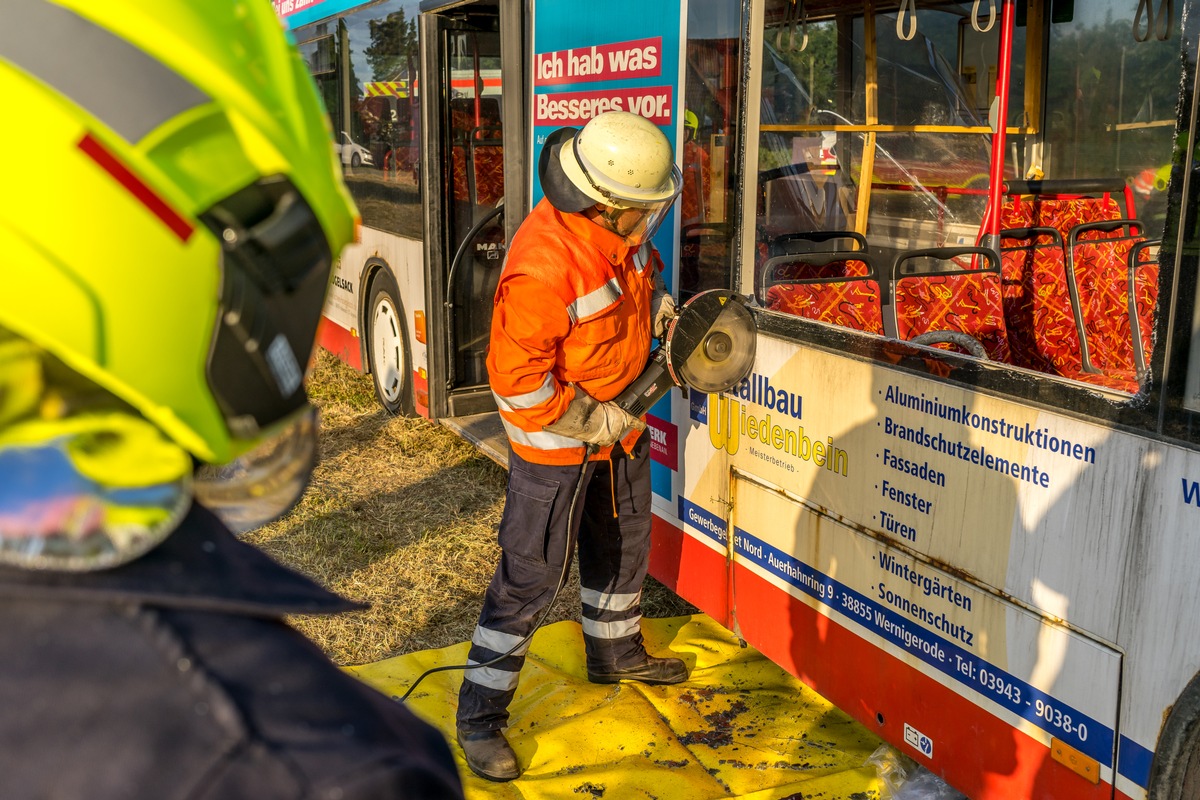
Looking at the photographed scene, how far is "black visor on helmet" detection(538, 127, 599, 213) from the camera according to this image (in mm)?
3139

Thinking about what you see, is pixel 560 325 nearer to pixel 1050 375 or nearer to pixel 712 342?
pixel 712 342

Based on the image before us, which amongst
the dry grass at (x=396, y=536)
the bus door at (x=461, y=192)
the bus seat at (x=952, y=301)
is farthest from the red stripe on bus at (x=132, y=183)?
the bus door at (x=461, y=192)

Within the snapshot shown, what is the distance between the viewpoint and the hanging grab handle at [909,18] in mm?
4656

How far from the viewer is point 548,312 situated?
121 inches

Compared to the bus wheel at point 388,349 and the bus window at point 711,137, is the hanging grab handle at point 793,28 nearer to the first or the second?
the bus window at point 711,137

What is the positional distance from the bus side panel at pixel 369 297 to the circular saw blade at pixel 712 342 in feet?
8.78

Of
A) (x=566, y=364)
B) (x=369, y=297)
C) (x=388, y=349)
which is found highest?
(x=566, y=364)

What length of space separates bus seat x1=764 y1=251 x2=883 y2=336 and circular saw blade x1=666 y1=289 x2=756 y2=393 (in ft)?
0.61

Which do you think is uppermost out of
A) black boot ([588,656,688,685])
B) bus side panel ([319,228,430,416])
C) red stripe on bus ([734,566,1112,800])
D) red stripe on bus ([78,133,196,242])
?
red stripe on bus ([78,133,196,242])

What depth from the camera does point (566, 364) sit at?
3230mm

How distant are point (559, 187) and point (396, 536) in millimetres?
2754

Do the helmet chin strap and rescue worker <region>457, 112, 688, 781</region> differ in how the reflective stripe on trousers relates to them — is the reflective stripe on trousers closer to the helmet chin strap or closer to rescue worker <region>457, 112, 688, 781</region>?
rescue worker <region>457, 112, 688, 781</region>

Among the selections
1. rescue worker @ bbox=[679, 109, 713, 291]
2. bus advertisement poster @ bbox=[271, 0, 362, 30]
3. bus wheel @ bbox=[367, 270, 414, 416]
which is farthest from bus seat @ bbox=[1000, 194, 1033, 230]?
bus advertisement poster @ bbox=[271, 0, 362, 30]

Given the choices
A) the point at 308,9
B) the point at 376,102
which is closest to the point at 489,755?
the point at 376,102
